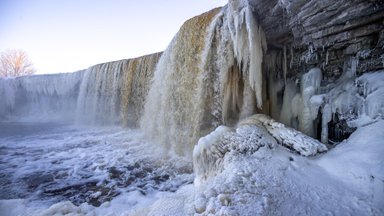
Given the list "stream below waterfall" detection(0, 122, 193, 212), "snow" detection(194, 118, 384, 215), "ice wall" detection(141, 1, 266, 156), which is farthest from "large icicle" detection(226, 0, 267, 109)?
"stream below waterfall" detection(0, 122, 193, 212)

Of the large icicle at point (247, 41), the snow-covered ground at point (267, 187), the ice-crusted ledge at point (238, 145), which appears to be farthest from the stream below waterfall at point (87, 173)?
the large icicle at point (247, 41)

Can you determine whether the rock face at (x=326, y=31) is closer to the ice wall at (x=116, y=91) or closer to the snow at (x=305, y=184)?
the snow at (x=305, y=184)

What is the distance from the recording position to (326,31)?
389 centimetres

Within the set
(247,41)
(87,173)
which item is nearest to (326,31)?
(247,41)

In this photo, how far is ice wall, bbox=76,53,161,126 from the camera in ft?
34.5

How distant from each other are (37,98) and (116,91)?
35.0 ft

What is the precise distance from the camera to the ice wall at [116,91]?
34.5ft

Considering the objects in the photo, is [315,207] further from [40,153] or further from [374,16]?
[40,153]

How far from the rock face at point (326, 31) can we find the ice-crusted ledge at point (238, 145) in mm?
1702

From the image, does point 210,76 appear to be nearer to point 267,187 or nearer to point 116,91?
point 267,187

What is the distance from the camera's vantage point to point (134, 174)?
15.8 feet

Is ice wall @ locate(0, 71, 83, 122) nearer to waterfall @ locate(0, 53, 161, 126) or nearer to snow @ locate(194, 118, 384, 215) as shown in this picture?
waterfall @ locate(0, 53, 161, 126)

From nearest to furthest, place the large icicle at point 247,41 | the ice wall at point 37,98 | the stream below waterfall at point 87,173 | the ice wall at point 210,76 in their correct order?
the stream below waterfall at point 87,173 < the large icicle at point 247,41 < the ice wall at point 210,76 < the ice wall at point 37,98

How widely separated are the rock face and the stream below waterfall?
354cm
